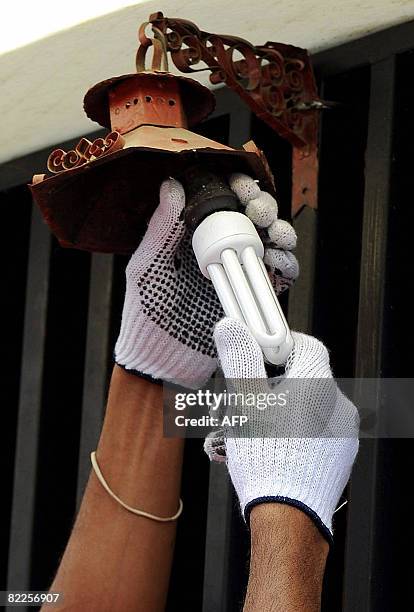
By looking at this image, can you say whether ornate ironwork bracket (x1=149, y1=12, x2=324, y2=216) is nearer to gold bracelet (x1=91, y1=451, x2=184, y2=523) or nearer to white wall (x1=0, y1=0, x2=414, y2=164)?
white wall (x1=0, y1=0, x2=414, y2=164)

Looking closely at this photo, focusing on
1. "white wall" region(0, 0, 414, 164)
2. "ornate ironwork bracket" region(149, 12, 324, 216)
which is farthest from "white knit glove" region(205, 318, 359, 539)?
"white wall" region(0, 0, 414, 164)

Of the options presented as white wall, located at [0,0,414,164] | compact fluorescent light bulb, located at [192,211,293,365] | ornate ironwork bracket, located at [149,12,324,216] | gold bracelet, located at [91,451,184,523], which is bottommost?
gold bracelet, located at [91,451,184,523]

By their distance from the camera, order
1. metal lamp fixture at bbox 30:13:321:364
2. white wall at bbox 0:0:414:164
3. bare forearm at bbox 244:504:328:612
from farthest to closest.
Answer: white wall at bbox 0:0:414:164
metal lamp fixture at bbox 30:13:321:364
bare forearm at bbox 244:504:328:612

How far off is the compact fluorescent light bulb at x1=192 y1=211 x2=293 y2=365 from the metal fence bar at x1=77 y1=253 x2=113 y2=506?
694 millimetres

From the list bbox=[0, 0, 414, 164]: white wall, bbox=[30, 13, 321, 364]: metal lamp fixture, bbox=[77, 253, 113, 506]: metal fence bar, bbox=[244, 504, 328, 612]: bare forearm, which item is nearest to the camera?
bbox=[244, 504, 328, 612]: bare forearm

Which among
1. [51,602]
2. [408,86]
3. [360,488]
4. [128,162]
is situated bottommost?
[51,602]

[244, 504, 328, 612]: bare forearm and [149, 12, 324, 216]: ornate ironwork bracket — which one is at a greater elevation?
[149, 12, 324, 216]: ornate ironwork bracket

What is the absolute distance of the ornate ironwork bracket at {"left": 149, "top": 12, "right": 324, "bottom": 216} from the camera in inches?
59.4

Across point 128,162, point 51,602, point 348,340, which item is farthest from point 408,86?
point 51,602

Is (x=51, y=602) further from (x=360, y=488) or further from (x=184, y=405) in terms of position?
(x=360, y=488)

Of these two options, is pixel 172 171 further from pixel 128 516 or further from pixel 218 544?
pixel 218 544

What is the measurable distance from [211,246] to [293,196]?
1.61 feet

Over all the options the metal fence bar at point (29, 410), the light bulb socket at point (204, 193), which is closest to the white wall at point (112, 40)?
the metal fence bar at point (29, 410)

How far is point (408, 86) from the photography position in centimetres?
170
